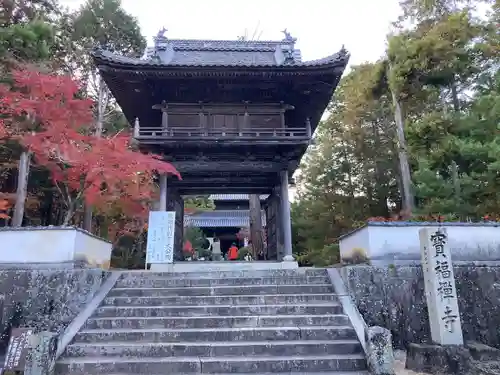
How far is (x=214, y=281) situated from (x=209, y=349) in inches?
86.9

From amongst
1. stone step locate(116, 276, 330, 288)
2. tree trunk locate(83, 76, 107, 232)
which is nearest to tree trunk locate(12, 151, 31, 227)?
tree trunk locate(83, 76, 107, 232)

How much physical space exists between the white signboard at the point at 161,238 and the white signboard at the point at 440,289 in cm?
654

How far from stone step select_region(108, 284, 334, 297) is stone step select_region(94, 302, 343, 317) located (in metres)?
0.57

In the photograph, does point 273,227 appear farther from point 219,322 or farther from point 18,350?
point 18,350

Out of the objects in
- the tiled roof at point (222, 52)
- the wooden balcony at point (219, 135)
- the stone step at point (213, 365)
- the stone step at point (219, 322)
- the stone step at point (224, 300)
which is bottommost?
the stone step at point (213, 365)

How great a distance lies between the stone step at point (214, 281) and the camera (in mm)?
8023

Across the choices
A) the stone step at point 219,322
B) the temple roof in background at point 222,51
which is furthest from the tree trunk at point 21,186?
the stone step at point 219,322

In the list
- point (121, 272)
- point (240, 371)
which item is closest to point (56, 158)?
point (121, 272)

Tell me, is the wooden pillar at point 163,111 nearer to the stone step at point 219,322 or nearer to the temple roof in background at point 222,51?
the temple roof in background at point 222,51

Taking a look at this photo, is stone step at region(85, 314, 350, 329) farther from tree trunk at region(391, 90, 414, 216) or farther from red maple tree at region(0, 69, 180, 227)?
tree trunk at region(391, 90, 414, 216)

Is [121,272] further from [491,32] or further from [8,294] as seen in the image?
[491,32]

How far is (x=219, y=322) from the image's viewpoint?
6.71 meters

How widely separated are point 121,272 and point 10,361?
2.86 metres

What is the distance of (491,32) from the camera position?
1591cm
